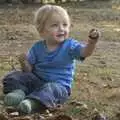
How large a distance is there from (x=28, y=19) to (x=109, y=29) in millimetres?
1980

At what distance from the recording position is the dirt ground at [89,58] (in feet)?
14.6

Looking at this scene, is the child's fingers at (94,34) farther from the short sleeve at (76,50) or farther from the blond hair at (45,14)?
the blond hair at (45,14)

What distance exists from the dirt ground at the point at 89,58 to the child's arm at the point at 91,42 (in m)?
0.42

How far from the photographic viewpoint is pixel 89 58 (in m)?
7.02

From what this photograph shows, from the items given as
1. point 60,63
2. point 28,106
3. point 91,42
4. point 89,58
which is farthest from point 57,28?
point 89,58

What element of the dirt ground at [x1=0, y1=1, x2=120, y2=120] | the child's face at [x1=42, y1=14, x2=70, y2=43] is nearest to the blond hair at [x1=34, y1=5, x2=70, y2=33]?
the child's face at [x1=42, y1=14, x2=70, y2=43]

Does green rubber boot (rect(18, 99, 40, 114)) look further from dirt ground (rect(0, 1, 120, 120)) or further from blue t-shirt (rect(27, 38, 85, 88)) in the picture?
blue t-shirt (rect(27, 38, 85, 88))

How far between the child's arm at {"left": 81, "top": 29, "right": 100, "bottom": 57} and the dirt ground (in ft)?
1.38

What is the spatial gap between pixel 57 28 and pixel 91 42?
1.36ft

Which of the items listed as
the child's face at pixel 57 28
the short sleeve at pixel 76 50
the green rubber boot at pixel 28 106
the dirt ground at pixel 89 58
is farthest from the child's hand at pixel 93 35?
the green rubber boot at pixel 28 106

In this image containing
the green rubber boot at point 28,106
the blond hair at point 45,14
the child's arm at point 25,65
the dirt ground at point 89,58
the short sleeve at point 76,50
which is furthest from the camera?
the child's arm at point 25,65

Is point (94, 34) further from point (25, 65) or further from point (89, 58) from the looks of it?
point (89, 58)

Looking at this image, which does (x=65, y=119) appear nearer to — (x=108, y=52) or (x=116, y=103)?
(x=116, y=103)

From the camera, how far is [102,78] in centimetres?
566
